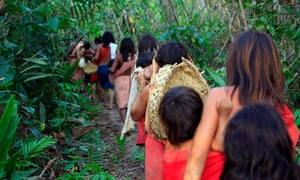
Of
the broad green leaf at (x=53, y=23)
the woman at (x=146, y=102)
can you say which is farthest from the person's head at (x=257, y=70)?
the broad green leaf at (x=53, y=23)

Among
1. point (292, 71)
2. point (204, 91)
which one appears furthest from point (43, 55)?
point (204, 91)

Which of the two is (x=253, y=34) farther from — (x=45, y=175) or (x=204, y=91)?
(x=45, y=175)

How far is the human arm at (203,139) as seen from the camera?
2686mm

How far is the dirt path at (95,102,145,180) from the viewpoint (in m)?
6.27

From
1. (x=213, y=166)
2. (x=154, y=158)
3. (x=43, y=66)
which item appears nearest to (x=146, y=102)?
(x=154, y=158)

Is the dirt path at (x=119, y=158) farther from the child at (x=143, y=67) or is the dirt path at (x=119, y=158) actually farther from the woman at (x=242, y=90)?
the woman at (x=242, y=90)

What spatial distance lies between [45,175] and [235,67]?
3.51 meters

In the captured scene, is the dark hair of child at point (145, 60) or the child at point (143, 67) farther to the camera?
the dark hair of child at point (145, 60)

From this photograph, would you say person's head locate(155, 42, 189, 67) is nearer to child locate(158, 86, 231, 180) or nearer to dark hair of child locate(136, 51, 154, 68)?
dark hair of child locate(136, 51, 154, 68)

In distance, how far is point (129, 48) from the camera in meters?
7.91

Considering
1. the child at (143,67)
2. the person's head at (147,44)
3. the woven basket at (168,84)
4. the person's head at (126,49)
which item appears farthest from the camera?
the person's head at (126,49)

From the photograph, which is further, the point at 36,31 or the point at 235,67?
the point at 36,31

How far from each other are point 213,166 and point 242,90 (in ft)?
1.49

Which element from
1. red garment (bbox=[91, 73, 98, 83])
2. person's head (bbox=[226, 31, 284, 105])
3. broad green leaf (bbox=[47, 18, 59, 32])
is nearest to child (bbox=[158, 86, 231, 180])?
person's head (bbox=[226, 31, 284, 105])
